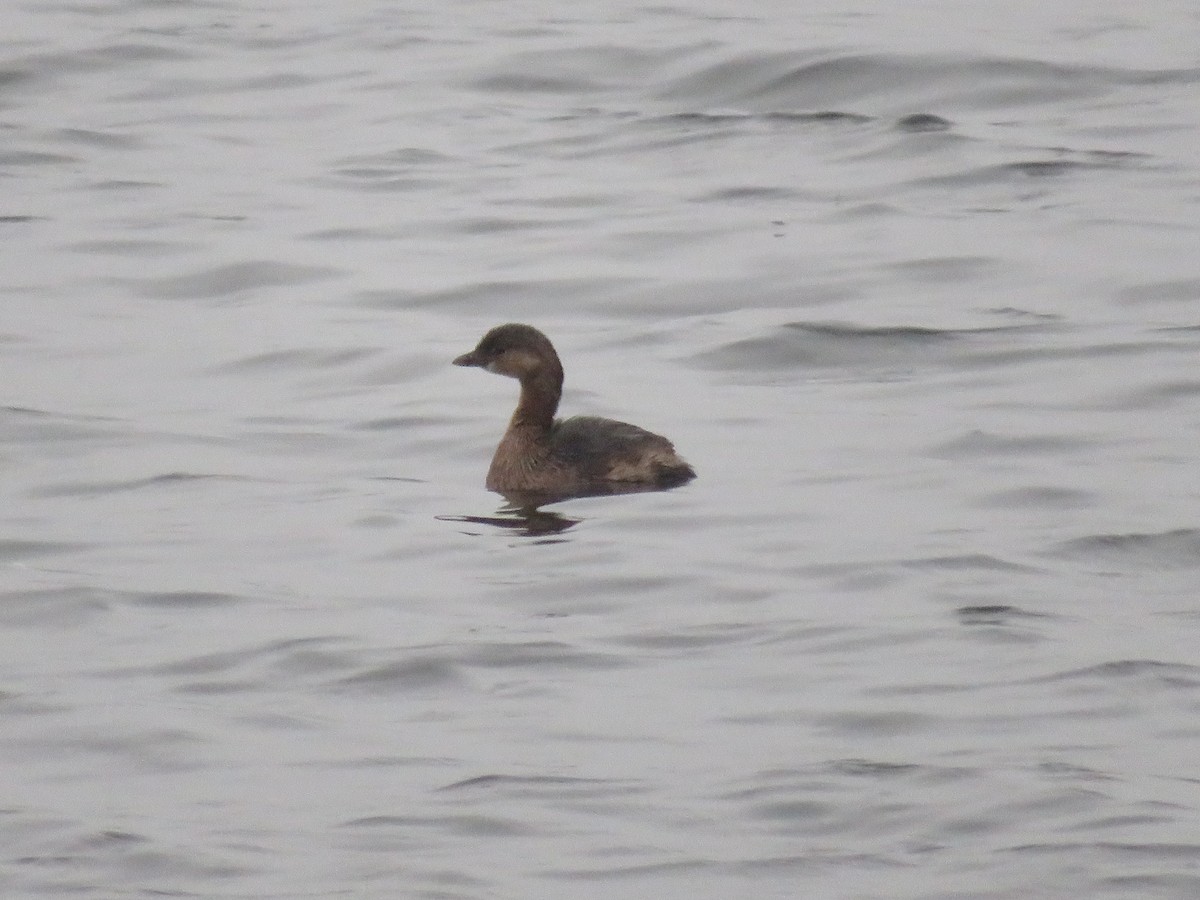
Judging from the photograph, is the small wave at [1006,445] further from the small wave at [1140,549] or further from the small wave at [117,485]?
the small wave at [117,485]

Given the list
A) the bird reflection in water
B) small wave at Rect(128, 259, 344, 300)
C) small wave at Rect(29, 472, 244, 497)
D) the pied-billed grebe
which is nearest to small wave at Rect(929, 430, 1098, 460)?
the pied-billed grebe

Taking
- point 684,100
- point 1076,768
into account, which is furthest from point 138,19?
point 1076,768

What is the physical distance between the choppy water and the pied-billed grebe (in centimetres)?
16

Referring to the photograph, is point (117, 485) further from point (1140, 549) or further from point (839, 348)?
point (1140, 549)

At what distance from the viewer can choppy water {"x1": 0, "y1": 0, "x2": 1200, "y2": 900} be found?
6.82 meters

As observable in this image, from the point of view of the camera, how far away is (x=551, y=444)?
1084cm

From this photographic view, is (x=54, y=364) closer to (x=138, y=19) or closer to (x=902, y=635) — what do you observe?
(x=902, y=635)

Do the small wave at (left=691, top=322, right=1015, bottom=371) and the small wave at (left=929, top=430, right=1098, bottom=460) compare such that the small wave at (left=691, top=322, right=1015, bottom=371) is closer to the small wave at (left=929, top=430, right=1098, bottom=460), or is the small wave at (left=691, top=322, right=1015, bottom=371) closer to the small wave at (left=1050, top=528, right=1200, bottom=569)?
the small wave at (left=929, top=430, right=1098, bottom=460)

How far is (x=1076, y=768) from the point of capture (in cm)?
704

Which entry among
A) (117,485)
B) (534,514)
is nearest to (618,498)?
(534,514)

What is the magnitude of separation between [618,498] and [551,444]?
16.6 inches

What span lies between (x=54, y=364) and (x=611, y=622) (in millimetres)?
5640

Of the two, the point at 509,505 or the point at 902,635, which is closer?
the point at 902,635

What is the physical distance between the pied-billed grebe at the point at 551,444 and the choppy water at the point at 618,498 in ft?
0.53
